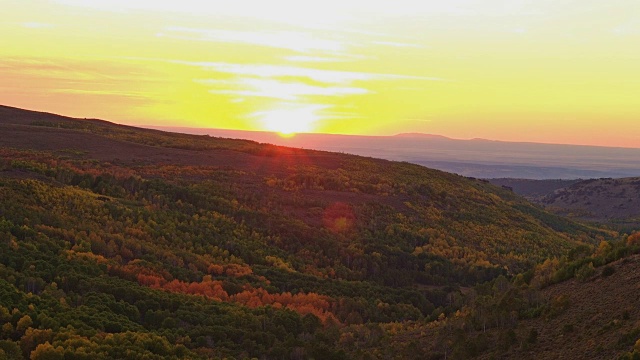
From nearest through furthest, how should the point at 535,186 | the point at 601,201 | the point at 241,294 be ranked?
the point at 241,294, the point at 601,201, the point at 535,186

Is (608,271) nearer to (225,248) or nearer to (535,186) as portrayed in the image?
(225,248)

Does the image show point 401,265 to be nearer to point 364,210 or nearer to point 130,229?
point 364,210

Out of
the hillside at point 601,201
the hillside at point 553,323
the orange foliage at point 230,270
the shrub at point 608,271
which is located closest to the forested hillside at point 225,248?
the orange foliage at point 230,270

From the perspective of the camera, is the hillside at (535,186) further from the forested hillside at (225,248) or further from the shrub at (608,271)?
the shrub at (608,271)

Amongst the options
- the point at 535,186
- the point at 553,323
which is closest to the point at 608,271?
the point at 553,323

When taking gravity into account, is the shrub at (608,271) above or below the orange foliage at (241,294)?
above
